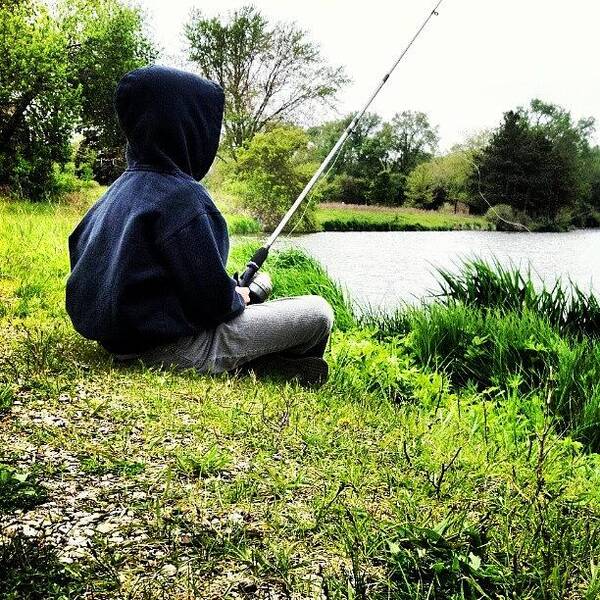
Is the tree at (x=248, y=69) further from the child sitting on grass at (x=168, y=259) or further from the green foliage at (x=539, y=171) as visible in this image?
the child sitting on grass at (x=168, y=259)

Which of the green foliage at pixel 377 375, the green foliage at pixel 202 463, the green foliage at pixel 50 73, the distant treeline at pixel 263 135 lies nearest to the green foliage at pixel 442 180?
the distant treeline at pixel 263 135

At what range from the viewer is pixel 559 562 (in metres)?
1.60

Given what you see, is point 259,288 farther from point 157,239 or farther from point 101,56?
point 101,56

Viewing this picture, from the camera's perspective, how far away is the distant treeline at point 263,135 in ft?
33.7

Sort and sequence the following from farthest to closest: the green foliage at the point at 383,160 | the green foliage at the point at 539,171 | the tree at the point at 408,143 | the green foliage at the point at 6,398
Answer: the tree at the point at 408,143
the green foliage at the point at 383,160
the green foliage at the point at 539,171
the green foliage at the point at 6,398

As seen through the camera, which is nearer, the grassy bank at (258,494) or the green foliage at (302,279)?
the grassy bank at (258,494)

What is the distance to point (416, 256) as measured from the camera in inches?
480

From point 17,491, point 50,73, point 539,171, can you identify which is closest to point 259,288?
point 17,491

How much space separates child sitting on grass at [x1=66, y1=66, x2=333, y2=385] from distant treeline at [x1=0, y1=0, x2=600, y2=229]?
6.63 meters

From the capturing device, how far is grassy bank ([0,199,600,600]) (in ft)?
4.95

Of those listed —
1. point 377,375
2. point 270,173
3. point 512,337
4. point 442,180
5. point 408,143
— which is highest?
point 408,143

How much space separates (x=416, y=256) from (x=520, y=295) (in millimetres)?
6139

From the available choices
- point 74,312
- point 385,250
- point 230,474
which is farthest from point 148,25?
point 230,474

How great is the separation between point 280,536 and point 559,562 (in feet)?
2.19
